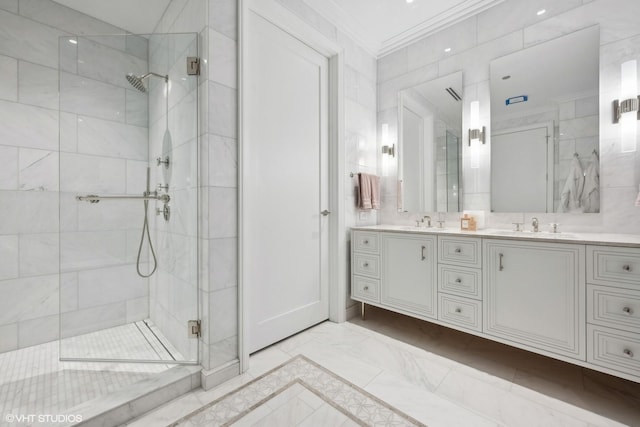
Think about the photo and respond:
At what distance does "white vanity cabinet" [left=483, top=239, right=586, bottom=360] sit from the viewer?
1.41 meters

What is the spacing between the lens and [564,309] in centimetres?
144

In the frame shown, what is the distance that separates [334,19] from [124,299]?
9.03ft

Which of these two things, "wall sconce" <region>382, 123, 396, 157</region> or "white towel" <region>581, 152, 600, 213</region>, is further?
"wall sconce" <region>382, 123, 396, 157</region>

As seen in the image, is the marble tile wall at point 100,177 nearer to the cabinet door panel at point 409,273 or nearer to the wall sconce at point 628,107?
the cabinet door panel at point 409,273

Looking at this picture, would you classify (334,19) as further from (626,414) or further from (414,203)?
(626,414)

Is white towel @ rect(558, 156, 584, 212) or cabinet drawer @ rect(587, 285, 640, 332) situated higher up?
white towel @ rect(558, 156, 584, 212)

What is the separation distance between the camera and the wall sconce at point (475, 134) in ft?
7.16

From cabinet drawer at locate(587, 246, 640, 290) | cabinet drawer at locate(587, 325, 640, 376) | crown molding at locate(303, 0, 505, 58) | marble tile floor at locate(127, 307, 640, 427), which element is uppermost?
crown molding at locate(303, 0, 505, 58)

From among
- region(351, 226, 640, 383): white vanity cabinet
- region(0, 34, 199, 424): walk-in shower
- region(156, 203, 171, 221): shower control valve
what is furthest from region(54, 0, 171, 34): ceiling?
region(351, 226, 640, 383): white vanity cabinet

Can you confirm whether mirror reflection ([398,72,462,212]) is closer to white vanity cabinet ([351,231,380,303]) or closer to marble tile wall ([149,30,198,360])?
white vanity cabinet ([351,231,380,303])

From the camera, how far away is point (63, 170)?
5.54 feet

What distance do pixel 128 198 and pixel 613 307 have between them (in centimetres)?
284

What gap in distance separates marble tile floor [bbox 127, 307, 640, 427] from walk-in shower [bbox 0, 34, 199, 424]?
23.6 inches

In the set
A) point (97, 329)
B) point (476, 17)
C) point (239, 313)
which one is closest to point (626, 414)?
point (239, 313)
